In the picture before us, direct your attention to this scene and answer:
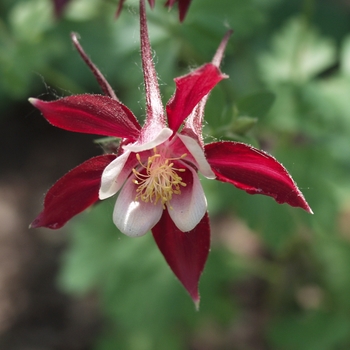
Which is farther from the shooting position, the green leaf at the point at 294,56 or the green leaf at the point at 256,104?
the green leaf at the point at 294,56

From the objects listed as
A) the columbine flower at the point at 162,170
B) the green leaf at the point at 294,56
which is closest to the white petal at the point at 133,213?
the columbine flower at the point at 162,170

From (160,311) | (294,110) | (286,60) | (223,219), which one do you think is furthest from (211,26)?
(223,219)

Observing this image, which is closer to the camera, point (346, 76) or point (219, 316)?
point (346, 76)

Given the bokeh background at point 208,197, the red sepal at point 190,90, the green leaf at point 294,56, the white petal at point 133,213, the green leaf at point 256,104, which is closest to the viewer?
the red sepal at point 190,90

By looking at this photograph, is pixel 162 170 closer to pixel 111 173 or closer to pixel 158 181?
pixel 158 181

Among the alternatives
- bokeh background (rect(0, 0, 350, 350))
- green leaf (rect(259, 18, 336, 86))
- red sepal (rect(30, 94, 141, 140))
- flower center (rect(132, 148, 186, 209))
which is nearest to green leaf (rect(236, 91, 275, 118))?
bokeh background (rect(0, 0, 350, 350))

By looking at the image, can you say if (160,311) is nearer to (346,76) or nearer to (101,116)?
(346,76)

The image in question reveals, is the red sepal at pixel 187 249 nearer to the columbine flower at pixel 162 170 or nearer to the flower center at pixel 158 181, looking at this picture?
the columbine flower at pixel 162 170
